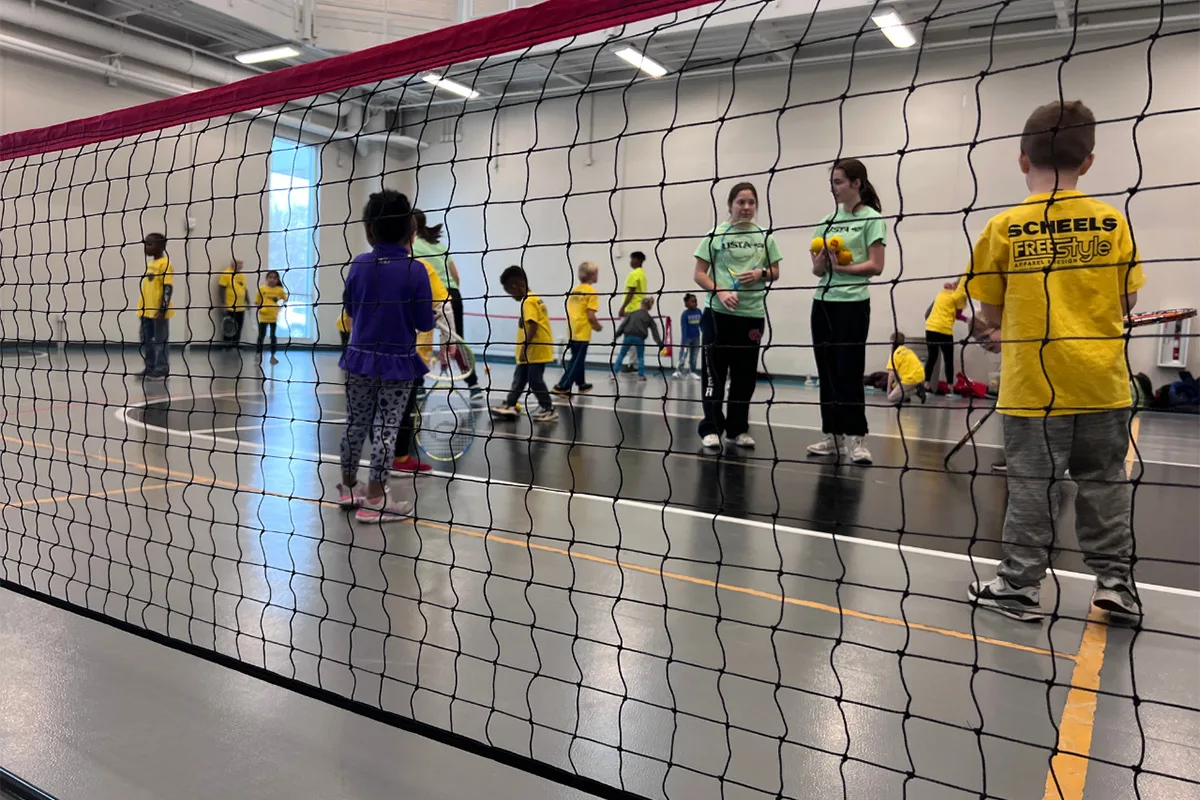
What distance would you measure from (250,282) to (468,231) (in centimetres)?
458

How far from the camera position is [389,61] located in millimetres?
2070

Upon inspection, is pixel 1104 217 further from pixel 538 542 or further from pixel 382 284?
pixel 382 284

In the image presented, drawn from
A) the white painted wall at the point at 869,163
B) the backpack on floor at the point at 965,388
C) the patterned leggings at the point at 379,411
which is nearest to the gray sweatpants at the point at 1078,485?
the patterned leggings at the point at 379,411

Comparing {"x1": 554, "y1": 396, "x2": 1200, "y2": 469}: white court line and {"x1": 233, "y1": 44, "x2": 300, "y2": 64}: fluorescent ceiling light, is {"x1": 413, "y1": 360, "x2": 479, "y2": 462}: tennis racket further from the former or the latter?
{"x1": 233, "y1": 44, "x2": 300, "y2": 64}: fluorescent ceiling light

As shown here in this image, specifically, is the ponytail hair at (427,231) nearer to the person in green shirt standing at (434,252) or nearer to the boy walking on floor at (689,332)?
the person in green shirt standing at (434,252)

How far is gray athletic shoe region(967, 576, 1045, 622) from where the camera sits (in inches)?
94.3

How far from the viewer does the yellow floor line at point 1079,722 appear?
60.9 inches

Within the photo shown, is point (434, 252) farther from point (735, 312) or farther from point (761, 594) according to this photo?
point (761, 594)

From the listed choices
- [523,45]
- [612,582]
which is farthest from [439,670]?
[523,45]

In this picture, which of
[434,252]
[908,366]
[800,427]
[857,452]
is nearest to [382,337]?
[434,252]

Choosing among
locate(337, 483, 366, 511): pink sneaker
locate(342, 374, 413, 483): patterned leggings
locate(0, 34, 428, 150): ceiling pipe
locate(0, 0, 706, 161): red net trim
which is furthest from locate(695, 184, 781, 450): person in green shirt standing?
locate(0, 34, 428, 150): ceiling pipe

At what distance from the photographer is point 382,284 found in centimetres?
336

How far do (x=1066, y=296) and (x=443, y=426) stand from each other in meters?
4.15

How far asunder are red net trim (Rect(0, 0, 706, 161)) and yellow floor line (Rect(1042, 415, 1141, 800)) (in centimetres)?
134
